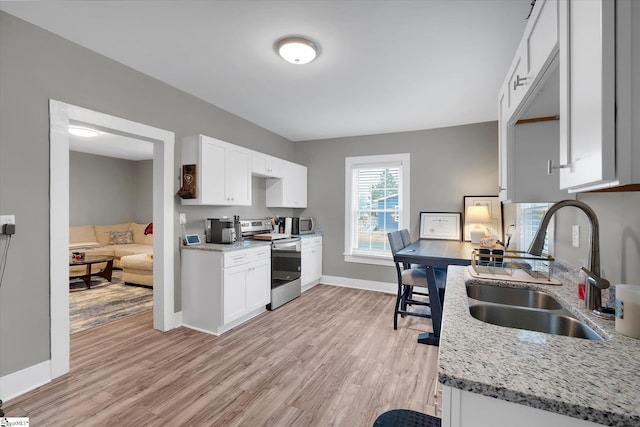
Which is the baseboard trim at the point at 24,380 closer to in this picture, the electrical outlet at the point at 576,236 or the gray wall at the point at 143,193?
the electrical outlet at the point at 576,236


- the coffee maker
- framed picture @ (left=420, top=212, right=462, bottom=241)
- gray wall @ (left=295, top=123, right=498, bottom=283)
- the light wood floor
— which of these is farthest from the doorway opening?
framed picture @ (left=420, top=212, right=462, bottom=241)

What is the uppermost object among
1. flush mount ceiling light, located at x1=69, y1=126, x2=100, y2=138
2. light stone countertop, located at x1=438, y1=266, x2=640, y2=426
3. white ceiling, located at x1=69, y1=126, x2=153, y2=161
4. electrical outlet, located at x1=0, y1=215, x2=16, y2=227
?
white ceiling, located at x1=69, y1=126, x2=153, y2=161

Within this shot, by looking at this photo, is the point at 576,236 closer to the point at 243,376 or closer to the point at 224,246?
the point at 243,376

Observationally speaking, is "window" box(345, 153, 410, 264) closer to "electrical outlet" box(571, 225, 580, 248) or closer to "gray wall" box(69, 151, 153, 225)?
"electrical outlet" box(571, 225, 580, 248)

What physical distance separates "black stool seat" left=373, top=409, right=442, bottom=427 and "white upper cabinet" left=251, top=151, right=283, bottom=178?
322 cm

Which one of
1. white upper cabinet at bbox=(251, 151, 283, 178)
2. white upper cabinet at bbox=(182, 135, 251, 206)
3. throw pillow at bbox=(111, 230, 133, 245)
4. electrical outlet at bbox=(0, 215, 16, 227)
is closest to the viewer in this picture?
electrical outlet at bbox=(0, 215, 16, 227)

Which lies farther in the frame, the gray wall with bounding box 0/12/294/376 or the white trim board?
the white trim board

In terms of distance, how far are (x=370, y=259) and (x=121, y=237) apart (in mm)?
5585

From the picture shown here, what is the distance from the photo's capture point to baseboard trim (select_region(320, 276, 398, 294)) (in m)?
4.47

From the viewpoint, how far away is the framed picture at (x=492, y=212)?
382cm

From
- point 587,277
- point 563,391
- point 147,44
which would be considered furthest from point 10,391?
point 587,277

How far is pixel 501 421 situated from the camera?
25.5 inches

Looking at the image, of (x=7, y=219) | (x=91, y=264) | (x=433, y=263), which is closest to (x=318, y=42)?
(x=433, y=263)

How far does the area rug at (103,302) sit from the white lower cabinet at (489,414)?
3648 mm
